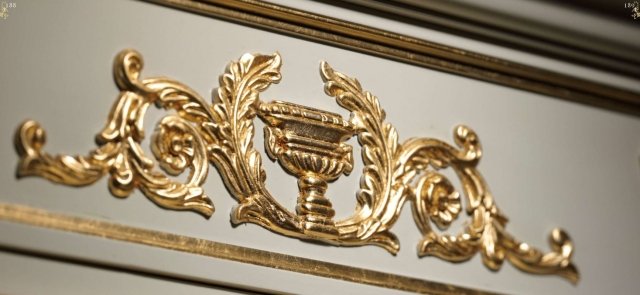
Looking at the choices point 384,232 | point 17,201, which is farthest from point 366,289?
point 17,201

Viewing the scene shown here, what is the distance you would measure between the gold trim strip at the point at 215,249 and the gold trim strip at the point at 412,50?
1.06 feet

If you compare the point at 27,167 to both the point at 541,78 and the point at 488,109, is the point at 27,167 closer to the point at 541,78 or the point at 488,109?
the point at 488,109

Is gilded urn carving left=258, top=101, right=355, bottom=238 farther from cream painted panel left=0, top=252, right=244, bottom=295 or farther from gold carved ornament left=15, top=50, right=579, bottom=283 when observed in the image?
cream painted panel left=0, top=252, right=244, bottom=295

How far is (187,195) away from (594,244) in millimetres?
694

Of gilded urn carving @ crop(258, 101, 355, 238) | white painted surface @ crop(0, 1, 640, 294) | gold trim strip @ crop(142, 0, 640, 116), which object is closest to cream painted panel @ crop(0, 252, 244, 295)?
white painted surface @ crop(0, 1, 640, 294)

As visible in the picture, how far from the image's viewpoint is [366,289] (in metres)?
1.30

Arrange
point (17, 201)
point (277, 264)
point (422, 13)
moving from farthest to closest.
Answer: point (422, 13)
point (277, 264)
point (17, 201)

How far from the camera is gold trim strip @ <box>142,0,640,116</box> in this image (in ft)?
4.35

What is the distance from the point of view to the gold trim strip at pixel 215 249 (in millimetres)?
1138

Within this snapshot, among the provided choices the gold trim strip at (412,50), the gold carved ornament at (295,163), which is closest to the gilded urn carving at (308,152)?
the gold carved ornament at (295,163)

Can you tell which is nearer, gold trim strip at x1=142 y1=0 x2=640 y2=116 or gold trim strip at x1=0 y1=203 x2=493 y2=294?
gold trim strip at x1=0 y1=203 x2=493 y2=294

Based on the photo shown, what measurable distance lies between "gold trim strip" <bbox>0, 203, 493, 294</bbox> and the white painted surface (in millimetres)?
10

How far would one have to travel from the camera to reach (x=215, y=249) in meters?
1.22

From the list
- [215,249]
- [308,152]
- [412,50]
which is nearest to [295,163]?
[308,152]
